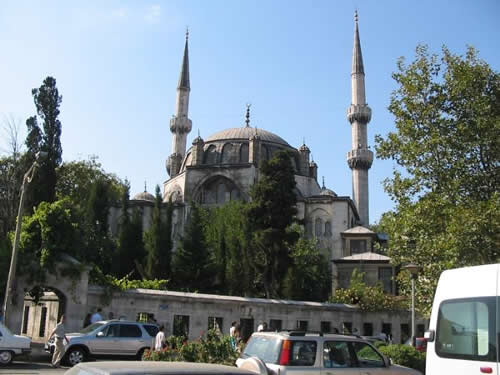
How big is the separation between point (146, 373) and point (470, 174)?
14084 mm

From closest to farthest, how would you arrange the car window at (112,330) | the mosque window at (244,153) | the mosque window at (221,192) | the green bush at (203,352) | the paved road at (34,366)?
Result: 1. the green bush at (203,352)
2. the paved road at (34,366)
3. the car window at (112,330)
4. the mosque window at (221,192)
5. the mosque window at (244,153)

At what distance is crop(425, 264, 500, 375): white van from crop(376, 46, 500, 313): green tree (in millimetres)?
7870

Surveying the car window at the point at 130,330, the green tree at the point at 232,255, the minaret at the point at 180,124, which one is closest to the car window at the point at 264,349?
the car window at the point at 130,330

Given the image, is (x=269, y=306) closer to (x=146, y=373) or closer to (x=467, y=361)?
(x=467, y=361)

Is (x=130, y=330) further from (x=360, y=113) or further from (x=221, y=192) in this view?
(x=360, y=113)

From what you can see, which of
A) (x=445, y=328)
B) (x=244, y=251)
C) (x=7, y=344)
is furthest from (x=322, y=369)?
(x=244, y=251)

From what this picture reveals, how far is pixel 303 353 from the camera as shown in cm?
807

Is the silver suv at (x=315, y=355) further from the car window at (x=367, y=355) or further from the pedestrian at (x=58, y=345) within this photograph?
the pedestrian at (x=58, y=345)

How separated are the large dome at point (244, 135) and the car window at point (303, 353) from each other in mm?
48171

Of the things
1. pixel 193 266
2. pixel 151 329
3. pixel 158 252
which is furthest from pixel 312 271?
pixel 151 329

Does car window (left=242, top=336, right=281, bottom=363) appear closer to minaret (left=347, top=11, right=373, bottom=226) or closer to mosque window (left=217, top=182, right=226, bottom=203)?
mosque window (left=217, top=182, right=226, bottom=203)

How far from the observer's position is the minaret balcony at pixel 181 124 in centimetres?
5797

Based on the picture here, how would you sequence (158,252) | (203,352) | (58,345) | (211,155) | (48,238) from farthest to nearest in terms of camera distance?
(211,155) < (158,252) < (48,238) < (58,345) < (203,352)

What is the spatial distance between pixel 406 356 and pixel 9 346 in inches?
384
